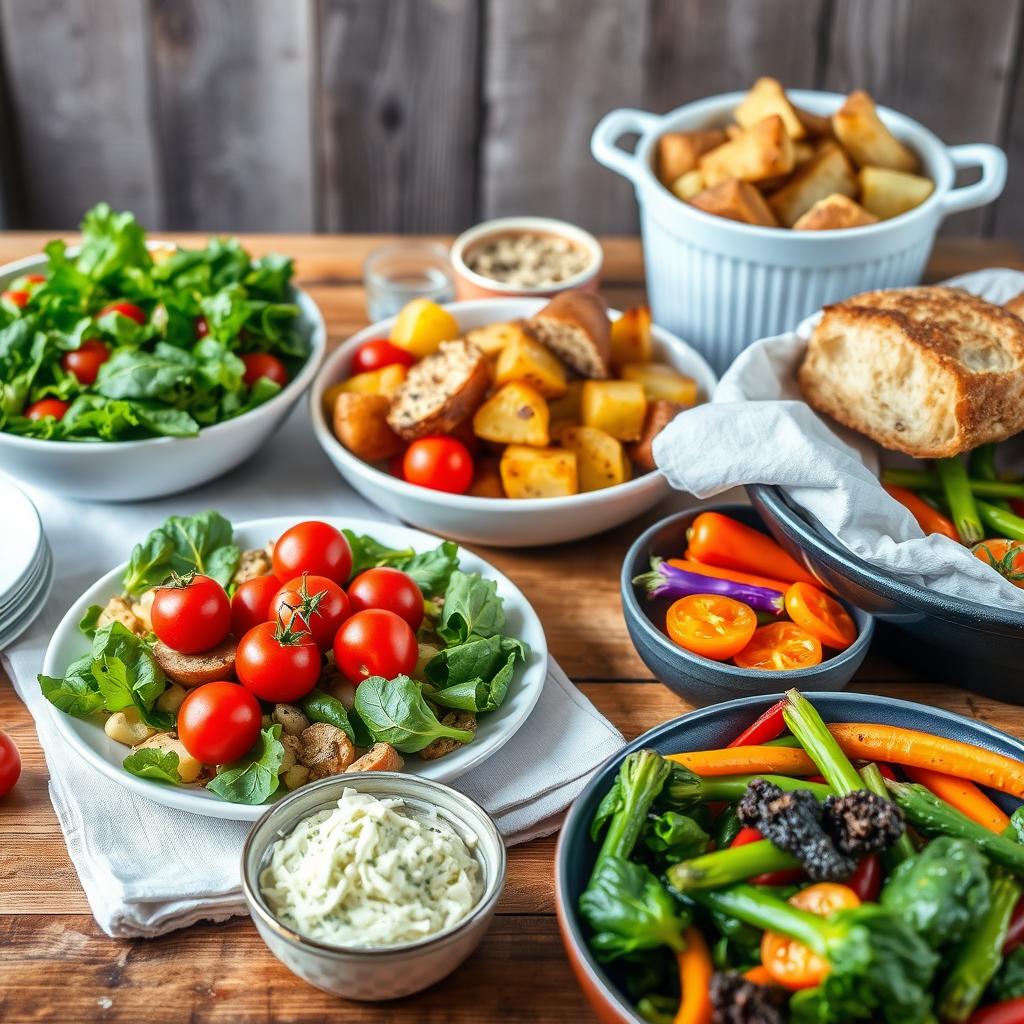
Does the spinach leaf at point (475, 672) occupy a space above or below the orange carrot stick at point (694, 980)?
below

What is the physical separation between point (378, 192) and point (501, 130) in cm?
45

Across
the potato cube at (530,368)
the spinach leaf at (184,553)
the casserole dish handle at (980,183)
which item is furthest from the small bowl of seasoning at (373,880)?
the casserole dish handle at (980,183)

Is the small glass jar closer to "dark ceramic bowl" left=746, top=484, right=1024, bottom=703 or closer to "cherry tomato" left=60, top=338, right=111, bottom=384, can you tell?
"cherry tomato" left=60, top=338, right=111, bottom=384

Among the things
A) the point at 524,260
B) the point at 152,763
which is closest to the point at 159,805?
the point at 152,763

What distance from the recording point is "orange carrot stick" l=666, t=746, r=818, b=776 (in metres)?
1.42

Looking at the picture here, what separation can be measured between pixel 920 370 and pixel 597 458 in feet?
1.75

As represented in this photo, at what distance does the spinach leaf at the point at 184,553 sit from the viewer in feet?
5.97

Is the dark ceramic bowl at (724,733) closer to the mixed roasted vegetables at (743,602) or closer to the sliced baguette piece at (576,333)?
the mixed roasted vegetables at (743,602)

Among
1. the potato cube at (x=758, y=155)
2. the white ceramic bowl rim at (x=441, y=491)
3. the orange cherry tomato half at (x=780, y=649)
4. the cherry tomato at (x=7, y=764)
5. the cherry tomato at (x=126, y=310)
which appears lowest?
the cherry tomato at (x=7, y=764)

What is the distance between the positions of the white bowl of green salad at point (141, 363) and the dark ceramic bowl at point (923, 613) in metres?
0.92

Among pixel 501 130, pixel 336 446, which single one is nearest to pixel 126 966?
pixel 336 446

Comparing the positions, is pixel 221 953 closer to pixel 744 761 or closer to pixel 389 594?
pixel 389 594

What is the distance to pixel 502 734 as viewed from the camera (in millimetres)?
1594

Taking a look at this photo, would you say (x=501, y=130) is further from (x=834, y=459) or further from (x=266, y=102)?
(x=834, y=459)
